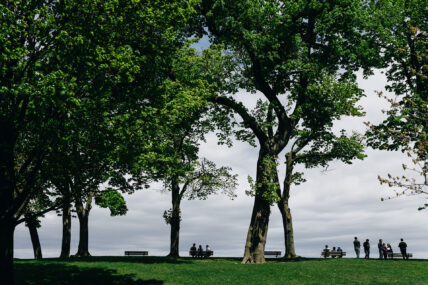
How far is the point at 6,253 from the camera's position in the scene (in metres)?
14.8

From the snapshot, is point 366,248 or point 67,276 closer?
point 67,276

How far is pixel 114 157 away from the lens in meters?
15.0

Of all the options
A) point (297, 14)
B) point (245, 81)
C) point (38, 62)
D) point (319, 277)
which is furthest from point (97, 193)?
point (297, 14)

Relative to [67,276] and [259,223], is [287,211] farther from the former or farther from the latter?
[67,276]

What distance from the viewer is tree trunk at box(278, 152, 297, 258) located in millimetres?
31250

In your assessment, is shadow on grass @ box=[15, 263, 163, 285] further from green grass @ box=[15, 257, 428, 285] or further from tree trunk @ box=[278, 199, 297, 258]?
tree trunk @ box=[278, 199, 297, 258]

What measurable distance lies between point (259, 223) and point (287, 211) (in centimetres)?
676

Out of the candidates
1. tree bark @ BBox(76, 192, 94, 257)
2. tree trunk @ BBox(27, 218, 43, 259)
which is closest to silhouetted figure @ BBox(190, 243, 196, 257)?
tree bark @ BBox(76, 192, 94, 257)

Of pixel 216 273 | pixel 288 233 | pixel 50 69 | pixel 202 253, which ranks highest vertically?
pixel 50 69

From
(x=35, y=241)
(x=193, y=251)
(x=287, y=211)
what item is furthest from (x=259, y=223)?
(x=35, y=241)

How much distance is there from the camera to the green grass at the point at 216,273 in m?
19.0

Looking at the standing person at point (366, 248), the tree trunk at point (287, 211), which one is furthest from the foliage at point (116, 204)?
the standing person at point (366, 248)

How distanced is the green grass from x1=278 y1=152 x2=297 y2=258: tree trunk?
7.56 metres

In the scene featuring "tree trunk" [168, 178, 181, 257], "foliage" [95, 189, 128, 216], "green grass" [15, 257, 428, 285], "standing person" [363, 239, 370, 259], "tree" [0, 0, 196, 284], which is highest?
"tree" [0, 0, 196, 284]
